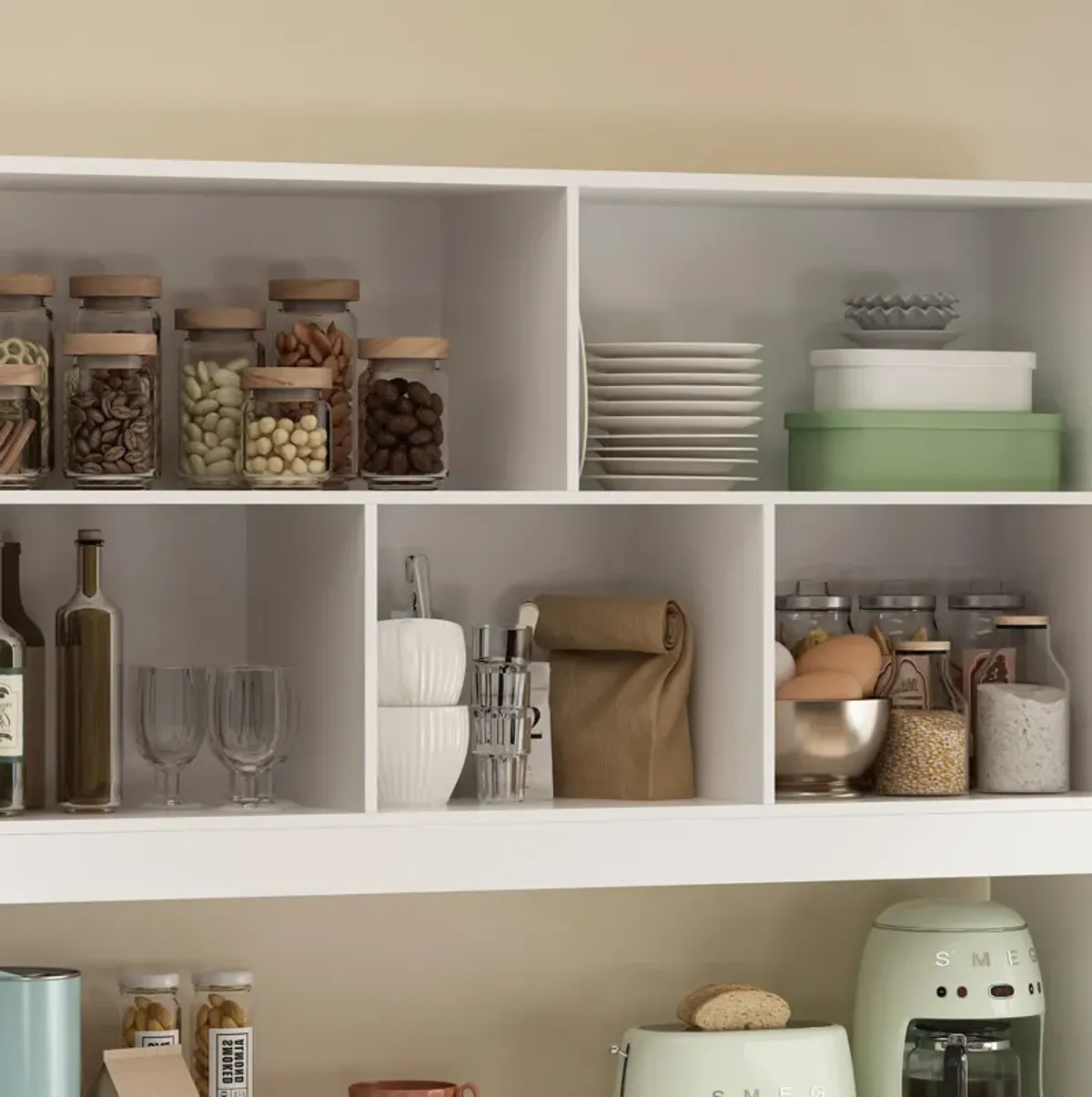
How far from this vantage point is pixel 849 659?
2.33 metres

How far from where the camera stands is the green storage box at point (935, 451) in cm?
232

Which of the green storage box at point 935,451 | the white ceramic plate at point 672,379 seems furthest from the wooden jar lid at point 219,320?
the green storage box at point 935,451

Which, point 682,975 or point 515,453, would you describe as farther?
point 682,975

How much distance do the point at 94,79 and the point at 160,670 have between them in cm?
72

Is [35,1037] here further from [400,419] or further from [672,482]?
[672,482]

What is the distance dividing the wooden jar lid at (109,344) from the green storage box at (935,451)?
0.75m

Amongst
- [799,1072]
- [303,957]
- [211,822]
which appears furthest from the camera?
[303,957]

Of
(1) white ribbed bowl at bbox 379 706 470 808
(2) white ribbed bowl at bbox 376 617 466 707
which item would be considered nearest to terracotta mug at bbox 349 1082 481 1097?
(1) white ribbed bowl at bbox 379 706 470 808

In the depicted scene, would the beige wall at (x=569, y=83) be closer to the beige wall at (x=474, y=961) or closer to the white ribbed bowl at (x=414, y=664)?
the white ribbed bowl at (x=414, y=664)

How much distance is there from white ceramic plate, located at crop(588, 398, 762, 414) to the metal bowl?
33 centimetres

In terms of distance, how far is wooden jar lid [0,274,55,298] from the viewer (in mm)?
2168

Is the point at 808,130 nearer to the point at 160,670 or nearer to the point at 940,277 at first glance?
the point at 940,277

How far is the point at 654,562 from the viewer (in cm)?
247

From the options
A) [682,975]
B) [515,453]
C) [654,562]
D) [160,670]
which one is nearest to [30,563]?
[160,670]
